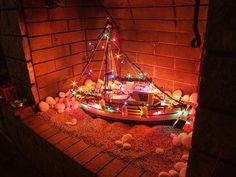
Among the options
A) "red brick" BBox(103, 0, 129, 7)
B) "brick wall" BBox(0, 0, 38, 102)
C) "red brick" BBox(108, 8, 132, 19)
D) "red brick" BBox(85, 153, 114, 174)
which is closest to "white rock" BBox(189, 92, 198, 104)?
"red brick" BBox(85, 153, 114, 174)

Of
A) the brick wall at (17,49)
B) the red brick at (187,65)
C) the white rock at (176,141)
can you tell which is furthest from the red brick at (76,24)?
the white rock at (176,141)

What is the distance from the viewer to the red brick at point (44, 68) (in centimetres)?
356

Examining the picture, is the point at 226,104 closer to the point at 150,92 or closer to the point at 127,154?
the point at 127,154

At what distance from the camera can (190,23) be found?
322 centimetres

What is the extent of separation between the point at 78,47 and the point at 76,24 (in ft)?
1.55

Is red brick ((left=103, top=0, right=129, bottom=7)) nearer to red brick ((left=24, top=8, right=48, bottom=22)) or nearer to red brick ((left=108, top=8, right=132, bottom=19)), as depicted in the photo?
red brick ((left=108, top=8, right=132, bottom=19))

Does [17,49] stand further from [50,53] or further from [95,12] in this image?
[95,12]

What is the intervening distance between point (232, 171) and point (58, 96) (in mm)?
3425

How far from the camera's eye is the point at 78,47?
4199 millimetres

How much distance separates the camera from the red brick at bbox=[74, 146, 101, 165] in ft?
8.05

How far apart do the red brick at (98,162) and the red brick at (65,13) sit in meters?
2.62

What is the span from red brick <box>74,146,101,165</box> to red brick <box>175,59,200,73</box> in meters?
2.23

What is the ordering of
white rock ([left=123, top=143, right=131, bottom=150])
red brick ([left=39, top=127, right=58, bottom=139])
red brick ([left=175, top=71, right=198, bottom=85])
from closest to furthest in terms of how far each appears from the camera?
white rock ([left=123, top=143, right=131, bottom=150]), red brick ([left=39, top=127, right=58, bottom=139]), red brick ([left=175, top=71, right=198, bottom=85])

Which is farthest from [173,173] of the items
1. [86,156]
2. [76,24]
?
[76,24]
